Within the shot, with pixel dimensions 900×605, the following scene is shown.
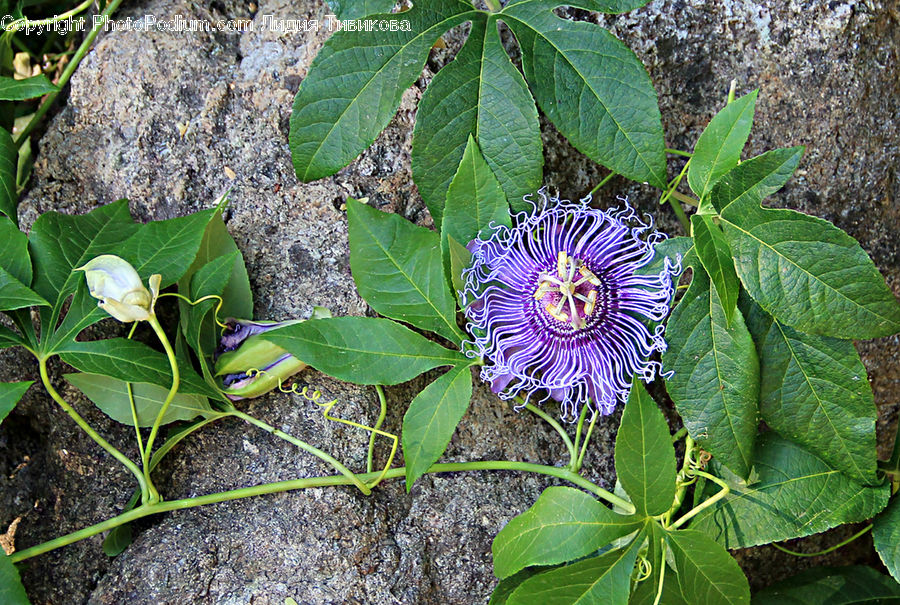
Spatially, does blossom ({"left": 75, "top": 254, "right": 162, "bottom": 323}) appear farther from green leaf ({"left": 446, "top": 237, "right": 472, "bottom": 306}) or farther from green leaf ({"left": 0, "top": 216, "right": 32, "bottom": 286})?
green leaf ({"left": 446, "top": 237, "right": 472, "bottom": 306})

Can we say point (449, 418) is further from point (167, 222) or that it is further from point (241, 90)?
point (241, 90)

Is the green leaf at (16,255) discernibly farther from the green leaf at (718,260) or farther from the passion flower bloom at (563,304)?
the green leaf at (718,260)

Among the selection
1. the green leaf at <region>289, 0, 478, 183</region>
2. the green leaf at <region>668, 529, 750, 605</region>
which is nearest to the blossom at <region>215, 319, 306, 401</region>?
the green leaf at <region>289, 0, 478, 183</region>

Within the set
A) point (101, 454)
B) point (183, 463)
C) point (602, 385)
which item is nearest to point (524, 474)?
point (602, 385)

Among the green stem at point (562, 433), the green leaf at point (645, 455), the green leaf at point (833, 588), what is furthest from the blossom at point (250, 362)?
the green leaf at point (833, 588)

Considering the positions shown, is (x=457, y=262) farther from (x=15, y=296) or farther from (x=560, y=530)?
(x=15, y=296)

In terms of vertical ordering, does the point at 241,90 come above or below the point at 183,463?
above
